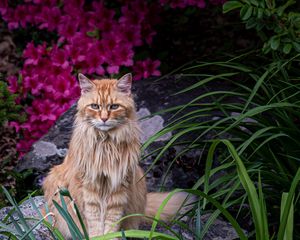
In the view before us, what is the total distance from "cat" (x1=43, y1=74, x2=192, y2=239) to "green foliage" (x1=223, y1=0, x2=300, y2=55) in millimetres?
743

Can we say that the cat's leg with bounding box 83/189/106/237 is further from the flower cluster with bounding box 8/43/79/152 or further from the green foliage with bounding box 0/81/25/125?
the flower cluster with bounding box 8/43/79/152

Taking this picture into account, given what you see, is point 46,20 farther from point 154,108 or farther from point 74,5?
point 154,108

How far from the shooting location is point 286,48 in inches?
150

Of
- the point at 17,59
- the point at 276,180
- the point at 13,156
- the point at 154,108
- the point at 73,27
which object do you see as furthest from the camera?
the point at 17,59

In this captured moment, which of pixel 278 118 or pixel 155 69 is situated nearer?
pixel 278 118

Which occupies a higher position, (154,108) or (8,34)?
(8,34)

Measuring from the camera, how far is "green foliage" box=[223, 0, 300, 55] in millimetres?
3797

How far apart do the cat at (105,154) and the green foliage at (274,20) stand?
74cm

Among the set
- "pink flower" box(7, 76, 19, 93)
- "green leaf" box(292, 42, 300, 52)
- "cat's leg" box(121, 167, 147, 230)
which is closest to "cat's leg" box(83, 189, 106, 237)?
"cat's leg" box(121, 167, 147, 230)

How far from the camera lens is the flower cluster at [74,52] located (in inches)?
222

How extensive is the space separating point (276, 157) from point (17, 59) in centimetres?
345

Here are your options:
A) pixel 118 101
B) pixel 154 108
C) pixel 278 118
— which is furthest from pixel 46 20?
pixel 278 118

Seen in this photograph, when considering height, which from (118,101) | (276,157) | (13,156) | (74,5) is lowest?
(13,156)

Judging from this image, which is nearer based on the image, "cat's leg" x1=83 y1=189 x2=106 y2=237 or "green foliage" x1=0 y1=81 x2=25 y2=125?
"cat's leg" x1=83 y1=189 x2=106 y2=237
